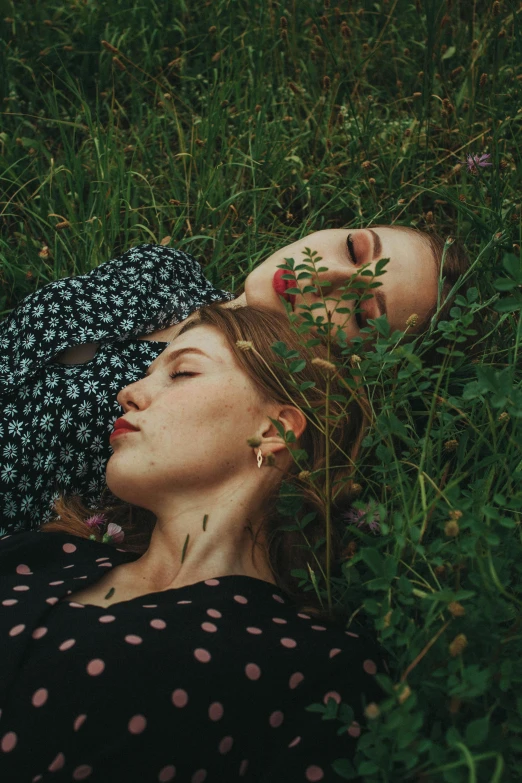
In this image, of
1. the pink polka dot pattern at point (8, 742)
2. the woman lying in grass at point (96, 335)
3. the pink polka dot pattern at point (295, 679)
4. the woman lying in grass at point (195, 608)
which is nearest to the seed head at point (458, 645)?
the woman lying in grass at point (195, 608)

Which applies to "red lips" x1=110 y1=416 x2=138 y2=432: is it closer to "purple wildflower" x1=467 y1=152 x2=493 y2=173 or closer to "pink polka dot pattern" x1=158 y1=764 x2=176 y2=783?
"pink polka dot pattern" x1=158 y1=764 x2=176 y2=783

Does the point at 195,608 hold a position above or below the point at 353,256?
below

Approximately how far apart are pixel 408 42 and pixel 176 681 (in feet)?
9.91

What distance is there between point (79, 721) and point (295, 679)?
402 millimetres

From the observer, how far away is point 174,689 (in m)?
1.44

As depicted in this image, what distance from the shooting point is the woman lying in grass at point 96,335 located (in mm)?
2164

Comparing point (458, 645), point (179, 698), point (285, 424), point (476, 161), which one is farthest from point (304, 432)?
point (476, 161)

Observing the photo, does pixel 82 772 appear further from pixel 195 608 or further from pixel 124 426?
pixel 124 426

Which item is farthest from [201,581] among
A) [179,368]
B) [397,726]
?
[397,726]

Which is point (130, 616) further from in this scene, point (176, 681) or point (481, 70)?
point (481, 70)

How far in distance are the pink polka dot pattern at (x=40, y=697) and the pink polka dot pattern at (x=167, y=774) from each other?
243mm

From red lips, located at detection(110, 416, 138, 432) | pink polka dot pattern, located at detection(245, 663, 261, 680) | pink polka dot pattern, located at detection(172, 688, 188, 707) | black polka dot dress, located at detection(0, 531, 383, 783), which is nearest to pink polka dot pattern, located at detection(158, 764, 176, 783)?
black polka dot dress, located at detection(0, 531, 383, 783)

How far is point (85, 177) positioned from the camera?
2.97 metres

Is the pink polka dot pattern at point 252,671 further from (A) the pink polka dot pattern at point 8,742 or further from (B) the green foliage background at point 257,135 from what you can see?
(B) the green foliage background at point 257,135
